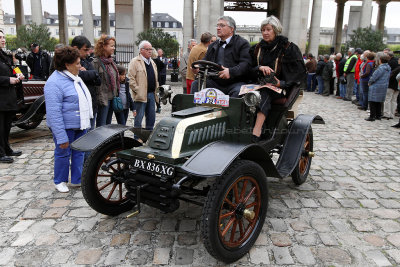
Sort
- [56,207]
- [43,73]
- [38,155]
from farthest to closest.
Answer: [43,73]
[38,155]
[56,207]

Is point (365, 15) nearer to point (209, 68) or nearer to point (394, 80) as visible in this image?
point (394, 80)

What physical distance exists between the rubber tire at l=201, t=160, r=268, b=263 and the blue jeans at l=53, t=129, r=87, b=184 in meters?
2.66

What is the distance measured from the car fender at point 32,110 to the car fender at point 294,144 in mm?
5595

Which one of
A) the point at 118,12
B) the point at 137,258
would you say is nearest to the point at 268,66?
the point at 137,258

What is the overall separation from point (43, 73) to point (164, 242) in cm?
1035

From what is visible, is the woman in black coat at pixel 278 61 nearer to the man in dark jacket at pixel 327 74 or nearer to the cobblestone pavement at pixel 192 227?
the cobblestone pavement at pixel 192 227

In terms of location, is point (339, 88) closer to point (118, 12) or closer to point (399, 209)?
point (399, 209)

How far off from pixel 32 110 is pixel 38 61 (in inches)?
196

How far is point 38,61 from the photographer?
11.6 metres

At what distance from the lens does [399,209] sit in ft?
14.0

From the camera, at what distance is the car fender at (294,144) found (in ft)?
14.0

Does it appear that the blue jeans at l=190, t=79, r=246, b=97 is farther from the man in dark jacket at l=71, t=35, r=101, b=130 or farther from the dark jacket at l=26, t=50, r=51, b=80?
the dark jacket at l=26, t=50, r=51, b=80

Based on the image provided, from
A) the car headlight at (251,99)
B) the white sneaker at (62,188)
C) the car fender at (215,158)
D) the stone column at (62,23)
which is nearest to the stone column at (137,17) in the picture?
the stone column at (62,23)

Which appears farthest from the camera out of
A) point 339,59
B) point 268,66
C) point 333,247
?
point 339,59
